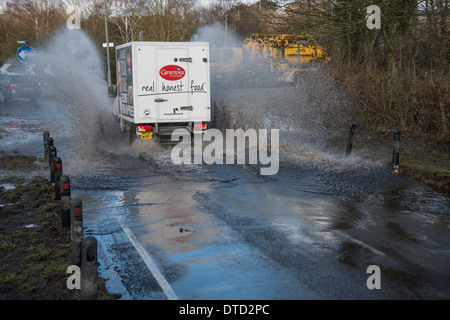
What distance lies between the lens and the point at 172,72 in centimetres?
1491

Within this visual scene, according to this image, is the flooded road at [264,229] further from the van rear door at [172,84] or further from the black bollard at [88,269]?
the van rear door at [172,84]

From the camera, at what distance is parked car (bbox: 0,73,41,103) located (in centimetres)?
3036

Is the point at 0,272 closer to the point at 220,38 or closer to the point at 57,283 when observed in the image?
the point at 57,283

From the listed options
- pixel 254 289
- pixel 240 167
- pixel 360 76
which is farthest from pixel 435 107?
pixel 254 289

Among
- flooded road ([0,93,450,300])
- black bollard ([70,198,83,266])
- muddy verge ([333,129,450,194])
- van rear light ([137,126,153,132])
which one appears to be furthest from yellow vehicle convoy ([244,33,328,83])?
black bollard ([70,198,83,266])

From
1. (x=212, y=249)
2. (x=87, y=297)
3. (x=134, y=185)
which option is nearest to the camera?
(x=87, y=297)

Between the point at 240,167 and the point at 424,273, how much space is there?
7.15 metres

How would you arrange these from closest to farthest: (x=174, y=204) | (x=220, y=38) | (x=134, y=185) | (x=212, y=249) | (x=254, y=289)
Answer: (x=254, y=289)
(x=212, y=249)
(x=174, y=204)
(x=134, y=185)
(x=220, y=38)

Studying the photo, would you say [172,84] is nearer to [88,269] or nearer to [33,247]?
[33,247]

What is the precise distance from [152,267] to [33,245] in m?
1.92

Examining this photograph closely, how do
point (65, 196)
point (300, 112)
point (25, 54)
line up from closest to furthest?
point (65, 196)
point (300, 112)
point (25, 54)

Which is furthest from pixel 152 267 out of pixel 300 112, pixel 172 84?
pixel 300 112

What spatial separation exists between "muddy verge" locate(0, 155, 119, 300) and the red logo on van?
5.02 metres

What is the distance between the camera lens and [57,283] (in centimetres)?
565
